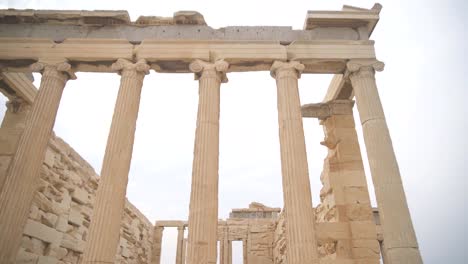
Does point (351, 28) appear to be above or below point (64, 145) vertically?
above

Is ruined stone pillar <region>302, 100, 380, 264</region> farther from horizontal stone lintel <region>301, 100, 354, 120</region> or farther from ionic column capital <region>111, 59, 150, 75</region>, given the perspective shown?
ionic column capital <region>111, 59, 150, 75</region>

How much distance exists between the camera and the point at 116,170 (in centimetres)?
1134

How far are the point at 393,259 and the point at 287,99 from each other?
6083 millimetres

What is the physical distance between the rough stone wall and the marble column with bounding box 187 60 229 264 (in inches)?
261

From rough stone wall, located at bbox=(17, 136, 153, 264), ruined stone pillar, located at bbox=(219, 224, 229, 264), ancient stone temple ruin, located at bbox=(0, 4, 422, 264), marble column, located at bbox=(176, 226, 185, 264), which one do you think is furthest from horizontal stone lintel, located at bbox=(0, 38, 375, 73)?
ruined stone pillar, located at bbox=(219, 224, 229, 264)

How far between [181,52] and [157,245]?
18755 millimetres

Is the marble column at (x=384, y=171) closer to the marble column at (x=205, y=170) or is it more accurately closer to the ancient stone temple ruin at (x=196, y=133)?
the ancient stone temple ruin at (x=196, y=133)

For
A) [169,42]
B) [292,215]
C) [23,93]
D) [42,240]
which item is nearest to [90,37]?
[169,42]

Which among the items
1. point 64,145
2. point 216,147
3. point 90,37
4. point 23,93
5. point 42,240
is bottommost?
point 42,240

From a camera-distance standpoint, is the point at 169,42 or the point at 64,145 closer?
the point at 169,42

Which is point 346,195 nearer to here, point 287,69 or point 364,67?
point 364,67

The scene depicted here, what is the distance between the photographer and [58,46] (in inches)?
536

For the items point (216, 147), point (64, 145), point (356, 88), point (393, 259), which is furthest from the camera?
point (64, 145)

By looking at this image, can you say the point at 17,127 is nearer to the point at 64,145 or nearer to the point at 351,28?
the point at 64,145
